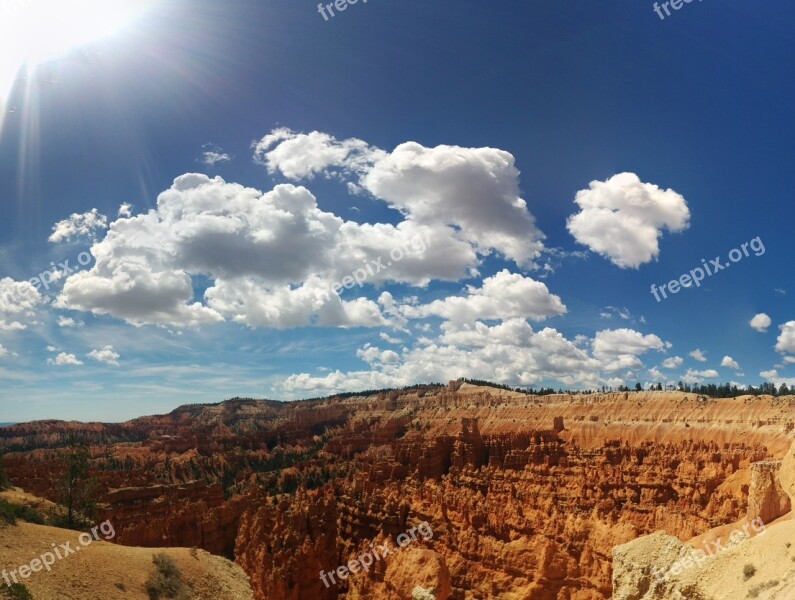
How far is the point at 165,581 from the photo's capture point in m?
16.5

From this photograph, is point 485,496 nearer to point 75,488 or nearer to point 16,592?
point 75,488

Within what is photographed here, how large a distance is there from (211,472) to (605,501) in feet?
218

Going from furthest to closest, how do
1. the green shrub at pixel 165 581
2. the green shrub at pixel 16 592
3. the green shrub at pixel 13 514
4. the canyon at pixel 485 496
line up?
the canyon at pixel 485 496 < the green shrub at pixel 13 514 < the green shrub at pixel 165 581 < the green shrub at pixel 16 592

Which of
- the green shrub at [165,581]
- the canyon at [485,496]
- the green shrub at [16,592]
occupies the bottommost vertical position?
the canyon at [485,496]

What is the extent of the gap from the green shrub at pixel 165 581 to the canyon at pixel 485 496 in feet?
30.8

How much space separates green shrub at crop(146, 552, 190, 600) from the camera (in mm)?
15947

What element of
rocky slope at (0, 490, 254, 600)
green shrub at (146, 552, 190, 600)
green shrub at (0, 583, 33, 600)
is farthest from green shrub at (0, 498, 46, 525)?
green shrub at (0, 583, 33, 600)

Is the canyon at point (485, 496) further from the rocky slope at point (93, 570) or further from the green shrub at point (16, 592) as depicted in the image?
the green shrub at point (16, 592)

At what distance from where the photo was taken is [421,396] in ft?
521

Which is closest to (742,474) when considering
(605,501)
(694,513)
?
(694,513)

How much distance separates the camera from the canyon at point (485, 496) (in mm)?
34594

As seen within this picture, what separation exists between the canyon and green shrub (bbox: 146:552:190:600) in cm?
939

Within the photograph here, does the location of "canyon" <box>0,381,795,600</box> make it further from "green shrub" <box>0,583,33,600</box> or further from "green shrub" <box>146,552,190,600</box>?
"green shrub" <box>0,583,33,600</box>

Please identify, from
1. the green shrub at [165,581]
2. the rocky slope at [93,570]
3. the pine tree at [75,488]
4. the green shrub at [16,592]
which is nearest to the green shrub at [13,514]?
the rocky slope at [93,570]
